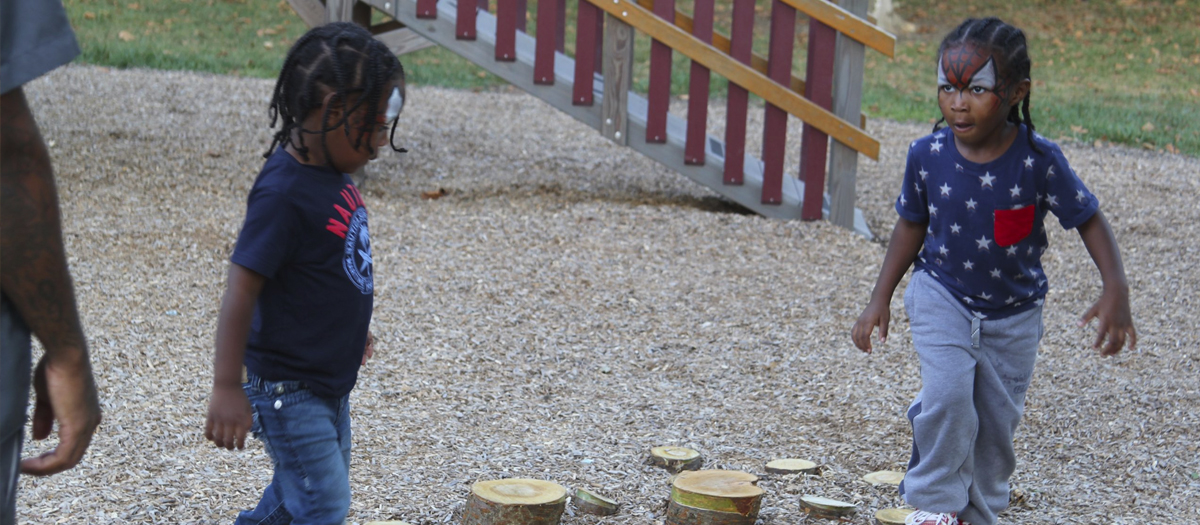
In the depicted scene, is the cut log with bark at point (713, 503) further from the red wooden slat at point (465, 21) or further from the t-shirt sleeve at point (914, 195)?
the red wooden slat at point (465, 21)

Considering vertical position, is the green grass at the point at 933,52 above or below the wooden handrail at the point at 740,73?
below

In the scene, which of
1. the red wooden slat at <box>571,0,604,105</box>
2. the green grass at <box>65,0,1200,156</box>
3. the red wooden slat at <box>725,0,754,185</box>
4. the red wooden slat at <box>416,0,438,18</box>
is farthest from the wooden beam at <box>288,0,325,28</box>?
the green grass at <box>65,0,1200,156</box>

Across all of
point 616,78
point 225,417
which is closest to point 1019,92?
point 225,417

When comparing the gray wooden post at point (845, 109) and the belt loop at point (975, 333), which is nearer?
the belt loop at point (975, 333)

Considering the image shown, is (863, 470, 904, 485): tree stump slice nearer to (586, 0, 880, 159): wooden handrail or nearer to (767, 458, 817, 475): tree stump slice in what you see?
(767, 458, 817, 475): tree stump slice

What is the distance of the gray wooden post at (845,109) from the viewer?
618 centimetres

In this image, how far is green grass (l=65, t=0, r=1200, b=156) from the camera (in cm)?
1065

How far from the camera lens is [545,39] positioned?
637 cm

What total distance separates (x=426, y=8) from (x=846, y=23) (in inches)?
95.9

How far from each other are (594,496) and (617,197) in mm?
4067

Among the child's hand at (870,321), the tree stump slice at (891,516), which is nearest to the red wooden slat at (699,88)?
the child's hand at (870,321)

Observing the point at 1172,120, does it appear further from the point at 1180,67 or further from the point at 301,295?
the point at 301,295

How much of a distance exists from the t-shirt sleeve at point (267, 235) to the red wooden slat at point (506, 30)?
4430mm

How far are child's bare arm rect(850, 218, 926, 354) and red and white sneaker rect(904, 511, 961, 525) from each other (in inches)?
17.9
